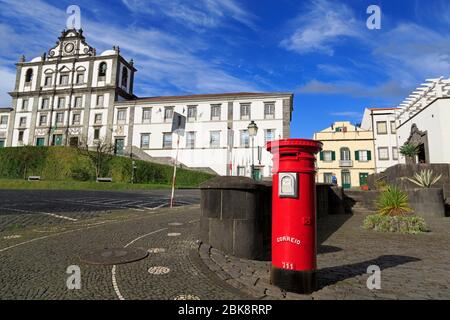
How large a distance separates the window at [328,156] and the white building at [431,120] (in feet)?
53.4

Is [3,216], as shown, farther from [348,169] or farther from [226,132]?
[348,169]

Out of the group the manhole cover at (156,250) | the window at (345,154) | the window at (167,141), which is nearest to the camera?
the manhole cover at (156,250)

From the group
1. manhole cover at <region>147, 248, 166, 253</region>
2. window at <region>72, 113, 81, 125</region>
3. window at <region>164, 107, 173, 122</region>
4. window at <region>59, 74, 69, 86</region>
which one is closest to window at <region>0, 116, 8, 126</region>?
window at <region>59, 74, 69, 86</region>

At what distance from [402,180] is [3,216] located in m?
17.9

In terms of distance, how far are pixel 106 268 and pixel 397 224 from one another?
24.9 ft

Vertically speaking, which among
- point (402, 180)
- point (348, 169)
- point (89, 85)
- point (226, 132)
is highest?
point (89, 85)

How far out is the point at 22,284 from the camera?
3.42 m

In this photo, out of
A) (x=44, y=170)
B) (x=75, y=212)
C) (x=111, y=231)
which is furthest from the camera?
(x=44, y=170)

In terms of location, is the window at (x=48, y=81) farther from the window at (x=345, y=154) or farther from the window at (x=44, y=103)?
the window at (x=345, y=154)

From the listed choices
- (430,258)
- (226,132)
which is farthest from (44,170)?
(430,258)

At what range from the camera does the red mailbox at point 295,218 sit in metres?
3.39

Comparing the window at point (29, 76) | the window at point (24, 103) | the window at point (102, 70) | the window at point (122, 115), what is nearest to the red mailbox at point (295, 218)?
the window at point (122, 115)
